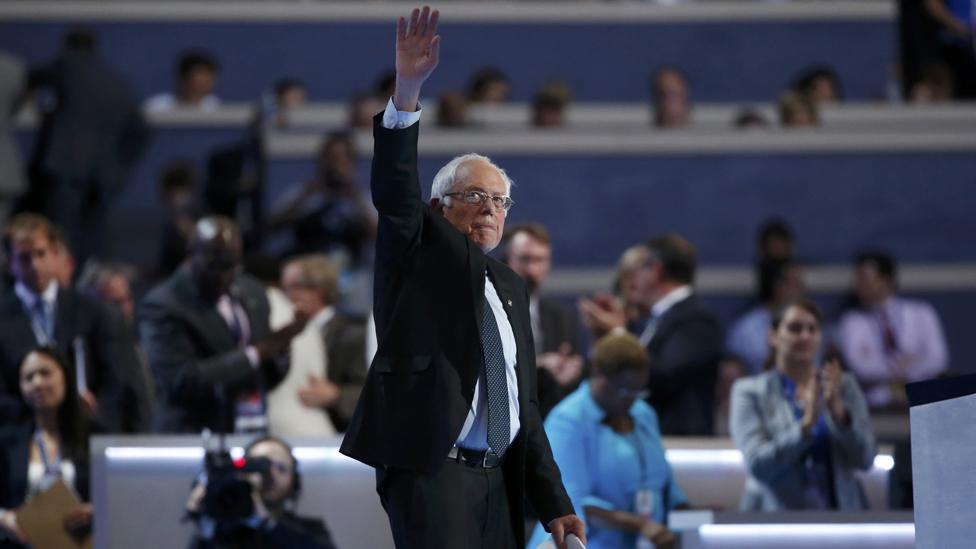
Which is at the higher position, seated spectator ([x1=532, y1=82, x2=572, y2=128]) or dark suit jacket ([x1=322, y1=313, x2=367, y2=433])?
seated spectator ([x1=532, y1=82, x2=572, y2=128])

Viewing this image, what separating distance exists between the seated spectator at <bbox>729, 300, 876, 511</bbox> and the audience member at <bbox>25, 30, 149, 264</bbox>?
5.77 m

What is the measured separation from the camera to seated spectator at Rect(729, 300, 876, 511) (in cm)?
663

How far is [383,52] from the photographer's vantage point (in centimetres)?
1434

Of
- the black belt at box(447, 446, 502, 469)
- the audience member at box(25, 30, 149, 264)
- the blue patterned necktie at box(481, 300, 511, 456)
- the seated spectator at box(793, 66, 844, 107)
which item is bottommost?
the black belt at box(447, 446, 502, 469)

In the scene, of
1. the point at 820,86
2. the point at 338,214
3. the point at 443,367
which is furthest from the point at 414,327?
the point at 820,86

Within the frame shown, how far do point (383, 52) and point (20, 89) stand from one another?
382cm

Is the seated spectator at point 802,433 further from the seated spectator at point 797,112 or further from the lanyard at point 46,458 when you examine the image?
the seated spectator at point 797,112

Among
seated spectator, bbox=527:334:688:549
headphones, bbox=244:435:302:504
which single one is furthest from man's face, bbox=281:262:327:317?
seated spectator, bbox=527:334:688:549

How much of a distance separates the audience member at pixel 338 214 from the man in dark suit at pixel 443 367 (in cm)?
555

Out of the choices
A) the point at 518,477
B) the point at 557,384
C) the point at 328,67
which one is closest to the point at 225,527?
the point at 557,384

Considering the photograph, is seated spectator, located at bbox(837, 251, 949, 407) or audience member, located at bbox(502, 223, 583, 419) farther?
seated spectator, located at bbox(837, 251, 949, 407)

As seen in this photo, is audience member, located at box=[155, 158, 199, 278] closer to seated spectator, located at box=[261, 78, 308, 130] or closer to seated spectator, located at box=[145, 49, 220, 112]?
seated spectator, located at box=[261, 78, 308, 130]

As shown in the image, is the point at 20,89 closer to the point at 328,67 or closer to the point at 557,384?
the point at 328,67

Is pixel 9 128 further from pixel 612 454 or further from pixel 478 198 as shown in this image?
pixel 478 198
